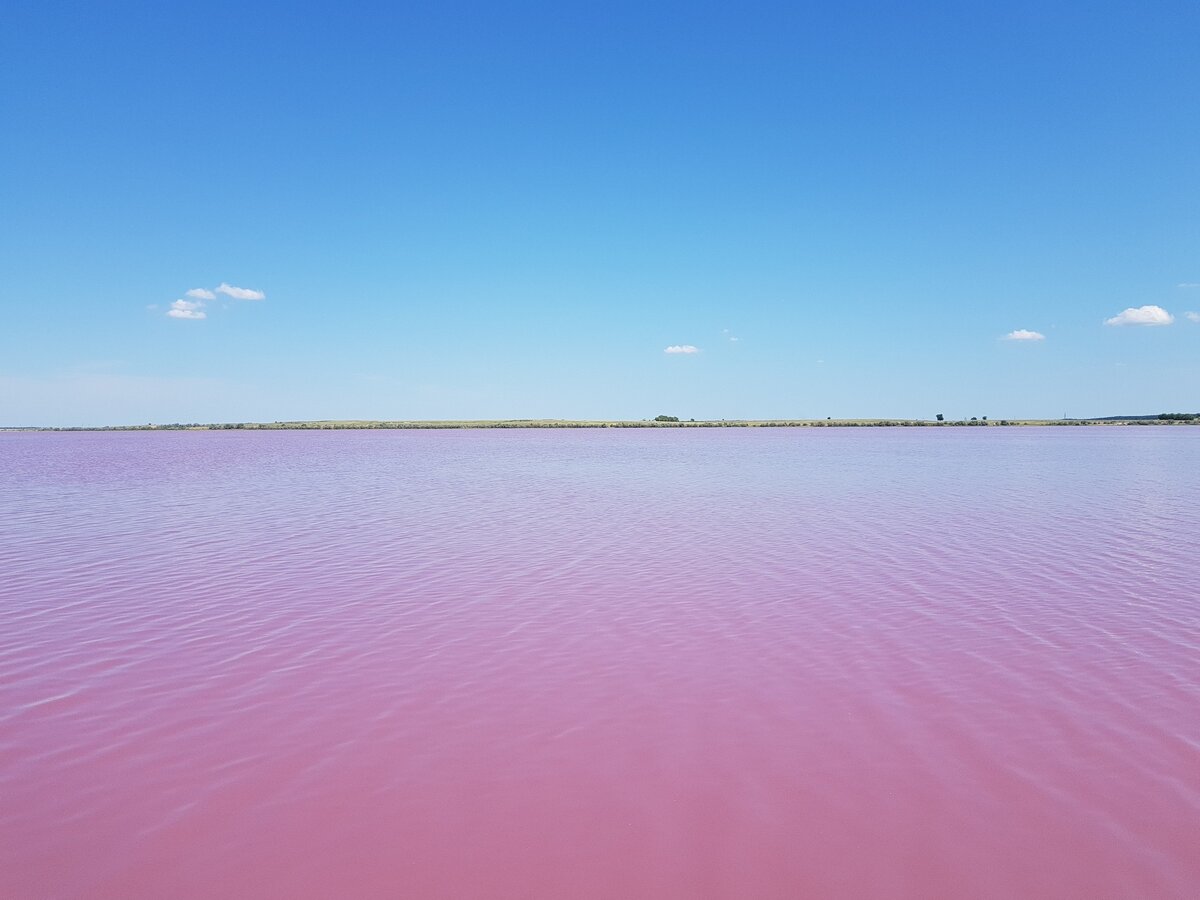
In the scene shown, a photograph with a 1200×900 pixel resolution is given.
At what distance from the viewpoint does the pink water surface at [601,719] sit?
198 inches

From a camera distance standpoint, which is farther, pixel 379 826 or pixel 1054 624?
pixel 1054 624

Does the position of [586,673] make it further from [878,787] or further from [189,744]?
[189,744]

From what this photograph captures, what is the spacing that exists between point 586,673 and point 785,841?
3.65m

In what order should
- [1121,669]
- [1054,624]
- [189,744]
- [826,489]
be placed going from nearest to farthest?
1. [189,744]
2. [1121,669]
3. [1054,624]
4. [826,489]

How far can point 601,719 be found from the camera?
23.9 feet

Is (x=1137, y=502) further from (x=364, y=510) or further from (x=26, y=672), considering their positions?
(x=26, y=672)

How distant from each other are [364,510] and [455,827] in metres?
18.6

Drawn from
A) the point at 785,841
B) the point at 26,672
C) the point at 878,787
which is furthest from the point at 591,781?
the point at 26,672

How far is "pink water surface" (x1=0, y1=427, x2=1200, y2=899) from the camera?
5.03 metres

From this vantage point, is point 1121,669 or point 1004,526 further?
point 1004,526

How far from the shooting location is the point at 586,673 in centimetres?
853

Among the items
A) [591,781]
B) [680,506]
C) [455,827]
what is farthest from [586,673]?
[680,506]

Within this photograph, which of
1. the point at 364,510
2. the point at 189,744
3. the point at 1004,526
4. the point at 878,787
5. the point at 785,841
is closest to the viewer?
the point at 785,841

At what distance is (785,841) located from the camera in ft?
17.2
